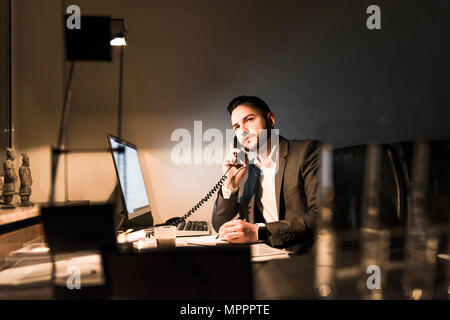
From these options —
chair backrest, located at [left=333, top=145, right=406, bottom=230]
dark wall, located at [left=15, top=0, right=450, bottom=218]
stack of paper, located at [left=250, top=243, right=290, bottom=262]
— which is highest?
dark wall, located at [left=15, top=0, right=450, bottom=218]

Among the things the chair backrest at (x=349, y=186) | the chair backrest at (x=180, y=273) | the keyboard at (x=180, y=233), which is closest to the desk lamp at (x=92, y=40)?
the keyboard at (x=180, y=233)

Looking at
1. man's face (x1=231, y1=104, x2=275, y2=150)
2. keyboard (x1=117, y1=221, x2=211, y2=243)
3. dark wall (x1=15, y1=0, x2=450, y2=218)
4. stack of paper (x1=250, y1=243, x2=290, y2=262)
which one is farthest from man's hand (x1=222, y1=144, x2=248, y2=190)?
stack of paper (x1=250, y1=243, x2=290, y2=262)

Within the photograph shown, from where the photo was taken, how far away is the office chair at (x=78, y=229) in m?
0.64

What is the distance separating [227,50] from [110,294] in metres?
2.02

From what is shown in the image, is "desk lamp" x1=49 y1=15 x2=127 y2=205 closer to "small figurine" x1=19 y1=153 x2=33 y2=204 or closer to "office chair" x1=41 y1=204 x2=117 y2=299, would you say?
"small figurine" x1=19 y1=153 x2=33 y2=204

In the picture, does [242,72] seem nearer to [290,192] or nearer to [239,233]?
[290,192]

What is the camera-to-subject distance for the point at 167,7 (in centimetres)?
220

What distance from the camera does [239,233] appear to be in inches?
48.2

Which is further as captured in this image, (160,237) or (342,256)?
(160,237)

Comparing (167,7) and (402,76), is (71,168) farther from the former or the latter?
(402,76)

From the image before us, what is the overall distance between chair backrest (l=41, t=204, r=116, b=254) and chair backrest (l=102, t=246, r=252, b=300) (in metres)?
A: 0.11

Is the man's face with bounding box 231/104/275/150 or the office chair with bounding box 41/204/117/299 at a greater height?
the man's face with bounding box 231/104/275/150

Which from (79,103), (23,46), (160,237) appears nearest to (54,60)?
(23,46)

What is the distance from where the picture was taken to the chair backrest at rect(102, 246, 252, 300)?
1.74 ft
